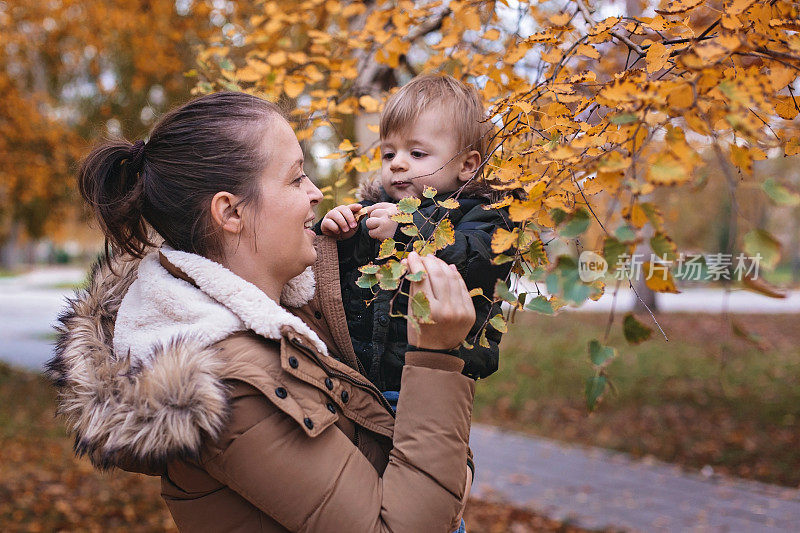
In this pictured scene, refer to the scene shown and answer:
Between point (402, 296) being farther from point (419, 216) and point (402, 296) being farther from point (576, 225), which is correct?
point (576, 225)

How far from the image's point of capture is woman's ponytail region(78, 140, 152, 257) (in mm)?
1628

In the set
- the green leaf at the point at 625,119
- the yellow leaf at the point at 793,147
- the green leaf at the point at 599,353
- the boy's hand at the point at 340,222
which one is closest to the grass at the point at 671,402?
the yellow leaf at the point at 793,147

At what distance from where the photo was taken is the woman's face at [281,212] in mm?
1576

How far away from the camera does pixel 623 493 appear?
5957mm

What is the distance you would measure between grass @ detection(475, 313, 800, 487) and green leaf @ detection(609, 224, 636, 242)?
455 cm

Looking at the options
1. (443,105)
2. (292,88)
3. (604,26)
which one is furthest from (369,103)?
(604,26)

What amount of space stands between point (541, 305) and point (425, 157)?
2.67 feet

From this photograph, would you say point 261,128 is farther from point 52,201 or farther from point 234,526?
point 52,201

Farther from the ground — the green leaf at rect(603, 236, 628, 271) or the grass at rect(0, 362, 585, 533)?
the green leaf at rect(603, 236, 628, 271)

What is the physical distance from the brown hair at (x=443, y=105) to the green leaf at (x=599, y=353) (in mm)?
908

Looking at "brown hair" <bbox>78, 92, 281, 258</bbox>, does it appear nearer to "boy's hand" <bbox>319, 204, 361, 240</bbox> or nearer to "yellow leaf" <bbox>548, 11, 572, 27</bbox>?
"boy's hand" <bbox>319, 204, 361, 240</bbox>

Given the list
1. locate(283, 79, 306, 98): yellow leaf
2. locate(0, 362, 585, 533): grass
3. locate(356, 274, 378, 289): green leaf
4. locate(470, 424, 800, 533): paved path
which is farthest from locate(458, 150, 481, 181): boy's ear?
locate(470, 424, 800, 533): paved path

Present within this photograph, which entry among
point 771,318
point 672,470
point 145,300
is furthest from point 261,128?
point 771,318

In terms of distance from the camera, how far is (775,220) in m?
32.2
